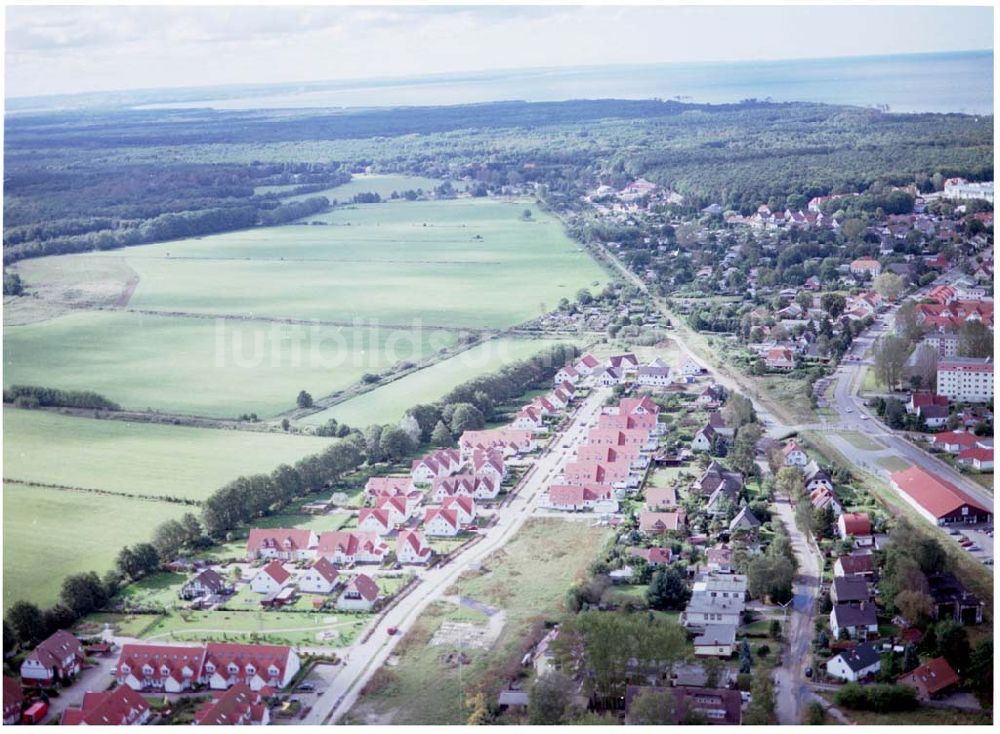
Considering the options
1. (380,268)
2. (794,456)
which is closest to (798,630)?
(794,456)

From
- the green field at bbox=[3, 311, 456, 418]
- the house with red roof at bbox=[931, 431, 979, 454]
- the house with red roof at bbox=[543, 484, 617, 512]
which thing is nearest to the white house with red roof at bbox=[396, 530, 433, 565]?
the house with red roof at bbox=[543, 484, 617, 512]

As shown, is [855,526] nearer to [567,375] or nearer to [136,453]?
[567,375]

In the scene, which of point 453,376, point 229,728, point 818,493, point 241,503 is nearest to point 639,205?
point 453,376

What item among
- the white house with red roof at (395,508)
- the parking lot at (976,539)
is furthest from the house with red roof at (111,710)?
the parking lot at (976,539)

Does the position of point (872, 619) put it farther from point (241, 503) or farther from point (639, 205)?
point (639, 205)

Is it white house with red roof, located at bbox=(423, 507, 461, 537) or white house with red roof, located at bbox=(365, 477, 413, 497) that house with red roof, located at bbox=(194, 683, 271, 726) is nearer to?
white house with red roof, located at bbox=(423, 507, 461, 537)

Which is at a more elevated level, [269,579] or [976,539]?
[976,539]
